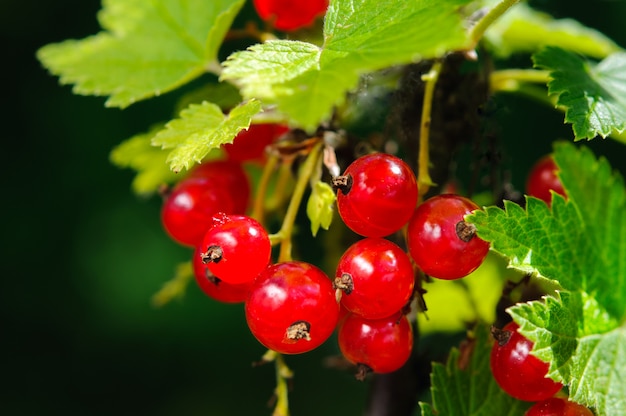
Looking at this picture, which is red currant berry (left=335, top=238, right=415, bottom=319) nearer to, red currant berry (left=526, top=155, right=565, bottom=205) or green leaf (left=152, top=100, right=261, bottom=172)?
green leaf (left=152, top=100, right=261, bottom=172)

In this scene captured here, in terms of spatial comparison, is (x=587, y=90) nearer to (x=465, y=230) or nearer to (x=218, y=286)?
(x=465, y=230)

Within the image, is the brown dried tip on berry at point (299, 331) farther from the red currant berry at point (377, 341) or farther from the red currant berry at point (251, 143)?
the red currant berry at point (251, 143)

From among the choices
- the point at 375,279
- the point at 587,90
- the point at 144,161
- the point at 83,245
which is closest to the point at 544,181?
the point at 587,90

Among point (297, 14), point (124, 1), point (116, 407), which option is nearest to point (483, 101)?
point (297, 14)

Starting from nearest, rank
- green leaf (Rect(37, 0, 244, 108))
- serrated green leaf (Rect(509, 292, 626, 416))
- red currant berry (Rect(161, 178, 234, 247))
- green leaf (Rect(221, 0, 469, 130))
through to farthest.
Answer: green leaf (Rect(221, 0, 469, 130)) → serrated green leaf (Rect(509, 292, 626, 416)) → red currant berry (Rect(161, 178, 234, 247)) → green leaf (Rect(37, 0, 244, 108))

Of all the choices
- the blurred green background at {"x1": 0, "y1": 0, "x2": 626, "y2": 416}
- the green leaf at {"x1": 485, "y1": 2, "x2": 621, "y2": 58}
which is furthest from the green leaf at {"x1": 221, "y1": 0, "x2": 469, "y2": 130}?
the blurred green background at {"x1": 0, "y1": 0, "x2": 626, "y2": 416}

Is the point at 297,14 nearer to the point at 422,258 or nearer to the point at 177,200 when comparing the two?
the point at 177,200
